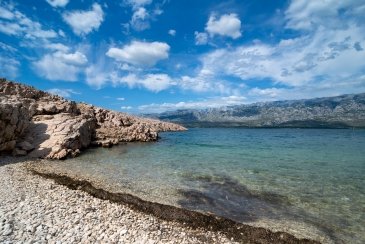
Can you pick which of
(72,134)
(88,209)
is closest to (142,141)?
(72,134)

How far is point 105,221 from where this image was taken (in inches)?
533

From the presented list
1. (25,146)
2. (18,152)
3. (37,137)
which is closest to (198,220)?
(18,152)

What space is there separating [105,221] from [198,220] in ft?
16.3

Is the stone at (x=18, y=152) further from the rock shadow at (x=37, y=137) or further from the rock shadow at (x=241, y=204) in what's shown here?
the rock shadow at (x=241, y=204)

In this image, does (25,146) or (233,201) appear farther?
(25,146)

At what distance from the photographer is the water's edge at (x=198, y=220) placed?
13.4 m

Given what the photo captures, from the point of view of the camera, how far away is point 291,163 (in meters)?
35.9

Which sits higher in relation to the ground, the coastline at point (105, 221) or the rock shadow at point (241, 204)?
the coastline at point (105, 221)

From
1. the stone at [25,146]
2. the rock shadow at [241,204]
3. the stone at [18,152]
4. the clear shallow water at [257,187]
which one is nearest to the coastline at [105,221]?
the rock shadow at [241,204]

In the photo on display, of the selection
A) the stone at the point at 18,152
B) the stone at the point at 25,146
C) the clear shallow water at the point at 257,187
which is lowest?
the clear shallow water at the point at 257,187

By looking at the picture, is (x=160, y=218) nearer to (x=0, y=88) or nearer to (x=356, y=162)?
(x=356, y=162)

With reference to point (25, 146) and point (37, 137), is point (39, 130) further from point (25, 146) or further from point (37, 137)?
point (25, 146)

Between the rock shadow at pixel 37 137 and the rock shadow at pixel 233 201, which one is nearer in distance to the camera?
the rock shadow at pixel 233 201

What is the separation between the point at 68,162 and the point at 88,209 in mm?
17182
